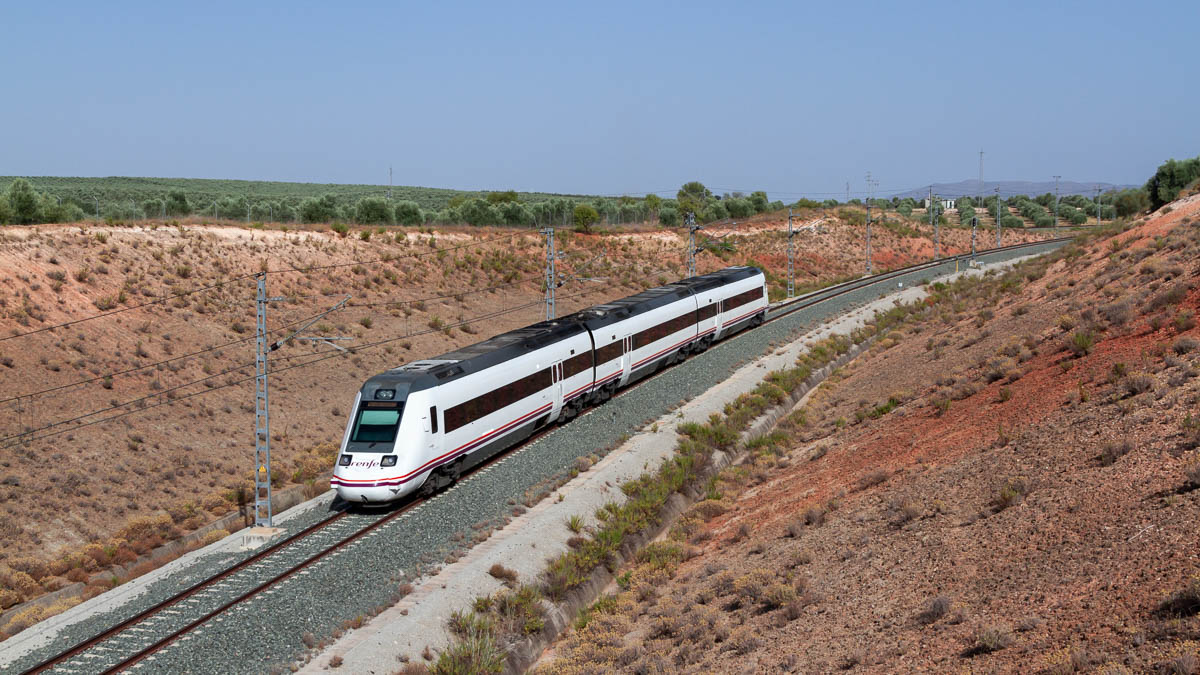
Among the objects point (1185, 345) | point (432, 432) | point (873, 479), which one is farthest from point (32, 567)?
point (1185, 345)

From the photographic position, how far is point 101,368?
1316 inches

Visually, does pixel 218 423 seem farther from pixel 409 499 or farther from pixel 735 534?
pixel 735 534

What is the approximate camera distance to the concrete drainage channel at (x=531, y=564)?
50.0ft

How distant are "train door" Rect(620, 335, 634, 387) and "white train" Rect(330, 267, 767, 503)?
1.4 inches

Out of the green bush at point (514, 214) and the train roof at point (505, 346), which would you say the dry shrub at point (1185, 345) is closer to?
the train roof at point (505, 346)

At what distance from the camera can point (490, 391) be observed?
80.9 feet

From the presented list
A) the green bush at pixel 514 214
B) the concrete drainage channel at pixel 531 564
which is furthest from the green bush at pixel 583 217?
the concrete drainage channel at pixel 531 564

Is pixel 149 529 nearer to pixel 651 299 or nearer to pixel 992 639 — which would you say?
pixel 651 299

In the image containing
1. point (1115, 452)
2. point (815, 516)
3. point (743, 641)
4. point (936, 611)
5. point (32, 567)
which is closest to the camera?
point (936, 611)

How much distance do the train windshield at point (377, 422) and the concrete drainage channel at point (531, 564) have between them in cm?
365

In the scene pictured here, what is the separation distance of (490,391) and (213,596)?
29.8ft

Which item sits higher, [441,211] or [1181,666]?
[441,211]

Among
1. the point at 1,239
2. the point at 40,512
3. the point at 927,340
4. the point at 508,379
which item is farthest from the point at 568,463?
the point at 1,239

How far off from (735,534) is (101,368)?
2498cm
